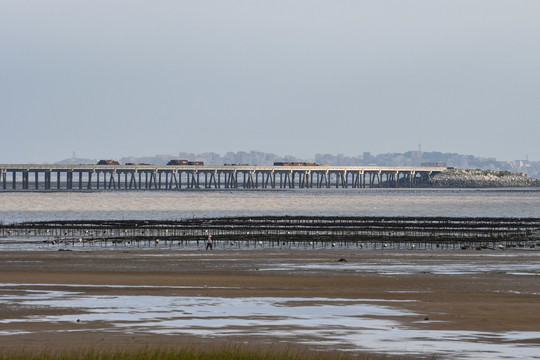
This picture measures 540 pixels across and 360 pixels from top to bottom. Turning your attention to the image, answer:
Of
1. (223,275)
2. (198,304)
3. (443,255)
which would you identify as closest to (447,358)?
(198,304)

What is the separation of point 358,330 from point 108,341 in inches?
214

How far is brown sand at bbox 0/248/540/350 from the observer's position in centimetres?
2330

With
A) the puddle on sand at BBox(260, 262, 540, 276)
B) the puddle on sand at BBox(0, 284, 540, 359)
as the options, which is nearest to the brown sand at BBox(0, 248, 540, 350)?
the puddle on sand at BBox(260, 262, 540, 276)

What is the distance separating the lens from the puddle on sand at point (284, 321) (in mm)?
20984

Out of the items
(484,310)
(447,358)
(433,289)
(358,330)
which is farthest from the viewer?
(433,289)

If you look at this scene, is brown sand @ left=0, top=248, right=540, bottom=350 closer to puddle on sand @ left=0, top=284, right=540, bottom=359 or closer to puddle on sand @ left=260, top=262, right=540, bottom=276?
puddle on sand @ left=260, top=262, right=540, bottom=276

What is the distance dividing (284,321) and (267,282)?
9868mm

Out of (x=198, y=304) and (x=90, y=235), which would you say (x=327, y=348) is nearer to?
(x=198, y=304)

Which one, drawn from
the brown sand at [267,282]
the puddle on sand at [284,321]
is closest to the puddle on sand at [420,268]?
the brown sand at [267,282]

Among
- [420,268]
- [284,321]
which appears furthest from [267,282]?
[284,321]

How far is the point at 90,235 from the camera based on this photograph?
6656 cm

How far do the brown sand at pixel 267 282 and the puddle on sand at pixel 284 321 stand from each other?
2.57 ft

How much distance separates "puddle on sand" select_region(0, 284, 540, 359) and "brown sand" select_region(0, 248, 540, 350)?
2.57 ft

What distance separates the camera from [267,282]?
34.3 metres
